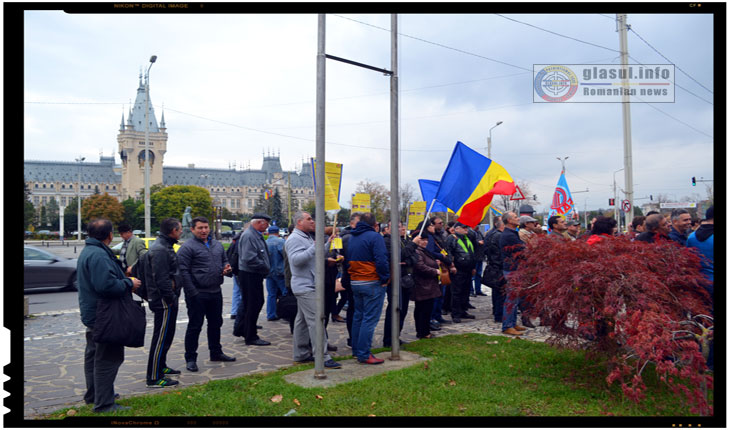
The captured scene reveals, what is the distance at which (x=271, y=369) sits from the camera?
665 centimetres

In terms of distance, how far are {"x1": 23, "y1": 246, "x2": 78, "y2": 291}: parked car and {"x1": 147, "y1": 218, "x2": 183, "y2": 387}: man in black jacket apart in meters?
10.9

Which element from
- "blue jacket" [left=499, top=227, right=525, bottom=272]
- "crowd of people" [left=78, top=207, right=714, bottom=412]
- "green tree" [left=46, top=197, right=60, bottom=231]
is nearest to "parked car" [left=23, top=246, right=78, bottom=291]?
"crowd of people" [left=78, top=207, right=714, bottom=412]

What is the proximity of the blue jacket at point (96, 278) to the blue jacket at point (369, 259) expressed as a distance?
108 inches

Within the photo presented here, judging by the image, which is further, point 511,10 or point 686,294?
point 686,294

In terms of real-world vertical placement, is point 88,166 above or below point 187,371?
above

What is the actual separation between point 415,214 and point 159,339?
5306mm

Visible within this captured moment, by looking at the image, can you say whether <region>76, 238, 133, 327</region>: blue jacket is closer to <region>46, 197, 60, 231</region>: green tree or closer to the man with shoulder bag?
the man with shoulder bag

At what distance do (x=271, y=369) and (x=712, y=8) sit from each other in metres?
5.93

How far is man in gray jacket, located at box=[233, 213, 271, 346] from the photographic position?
26.1 ft

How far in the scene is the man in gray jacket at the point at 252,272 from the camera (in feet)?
26.1

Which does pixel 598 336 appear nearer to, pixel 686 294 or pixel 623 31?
pixel 686 294

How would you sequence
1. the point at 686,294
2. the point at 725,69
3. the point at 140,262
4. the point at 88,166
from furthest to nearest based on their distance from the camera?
1. the point at 88,166
2. the point at 140,262
3. the point at 686,294
4. the point at 725,69

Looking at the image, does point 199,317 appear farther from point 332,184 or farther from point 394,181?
point 394,181

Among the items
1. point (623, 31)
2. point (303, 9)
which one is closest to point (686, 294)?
point (303, 9)
